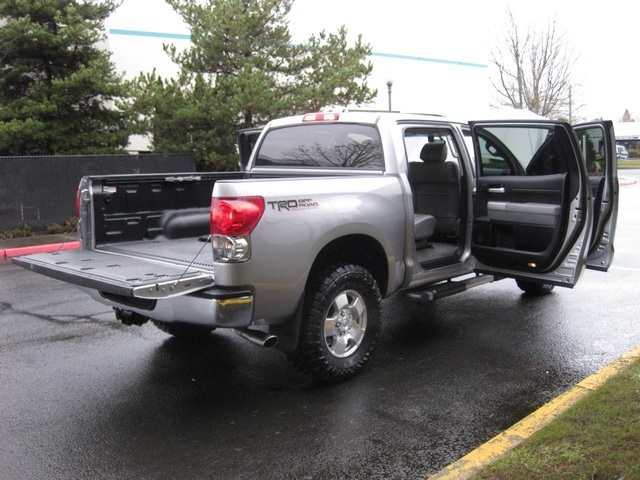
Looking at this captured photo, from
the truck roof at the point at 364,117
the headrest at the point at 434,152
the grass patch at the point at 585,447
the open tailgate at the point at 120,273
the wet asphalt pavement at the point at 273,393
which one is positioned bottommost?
the wet asphalt pavement at the point at 273,393

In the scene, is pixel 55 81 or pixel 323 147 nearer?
pixel 323 147

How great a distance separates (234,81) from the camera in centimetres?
1541

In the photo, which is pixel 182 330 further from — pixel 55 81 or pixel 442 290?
pixel 55 81

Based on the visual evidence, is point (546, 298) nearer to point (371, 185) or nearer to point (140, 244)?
point (371, 185)

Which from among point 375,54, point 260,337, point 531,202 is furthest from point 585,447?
point 375,54

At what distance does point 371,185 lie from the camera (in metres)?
4.80

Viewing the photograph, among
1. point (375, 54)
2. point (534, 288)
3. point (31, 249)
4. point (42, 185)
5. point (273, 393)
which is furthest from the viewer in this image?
point (375, 54)

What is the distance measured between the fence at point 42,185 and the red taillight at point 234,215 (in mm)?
10948

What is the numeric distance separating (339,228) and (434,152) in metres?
2.20

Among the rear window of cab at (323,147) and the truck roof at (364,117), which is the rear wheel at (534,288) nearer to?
the truck roof at (364,117)

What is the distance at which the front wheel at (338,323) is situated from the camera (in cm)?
436

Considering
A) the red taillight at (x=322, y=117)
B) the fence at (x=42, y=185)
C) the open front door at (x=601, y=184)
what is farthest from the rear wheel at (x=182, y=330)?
the fence at (x=42, y=185)

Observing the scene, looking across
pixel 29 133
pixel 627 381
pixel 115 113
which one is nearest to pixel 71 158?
pixel 29 133

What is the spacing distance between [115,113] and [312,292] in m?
13.0
